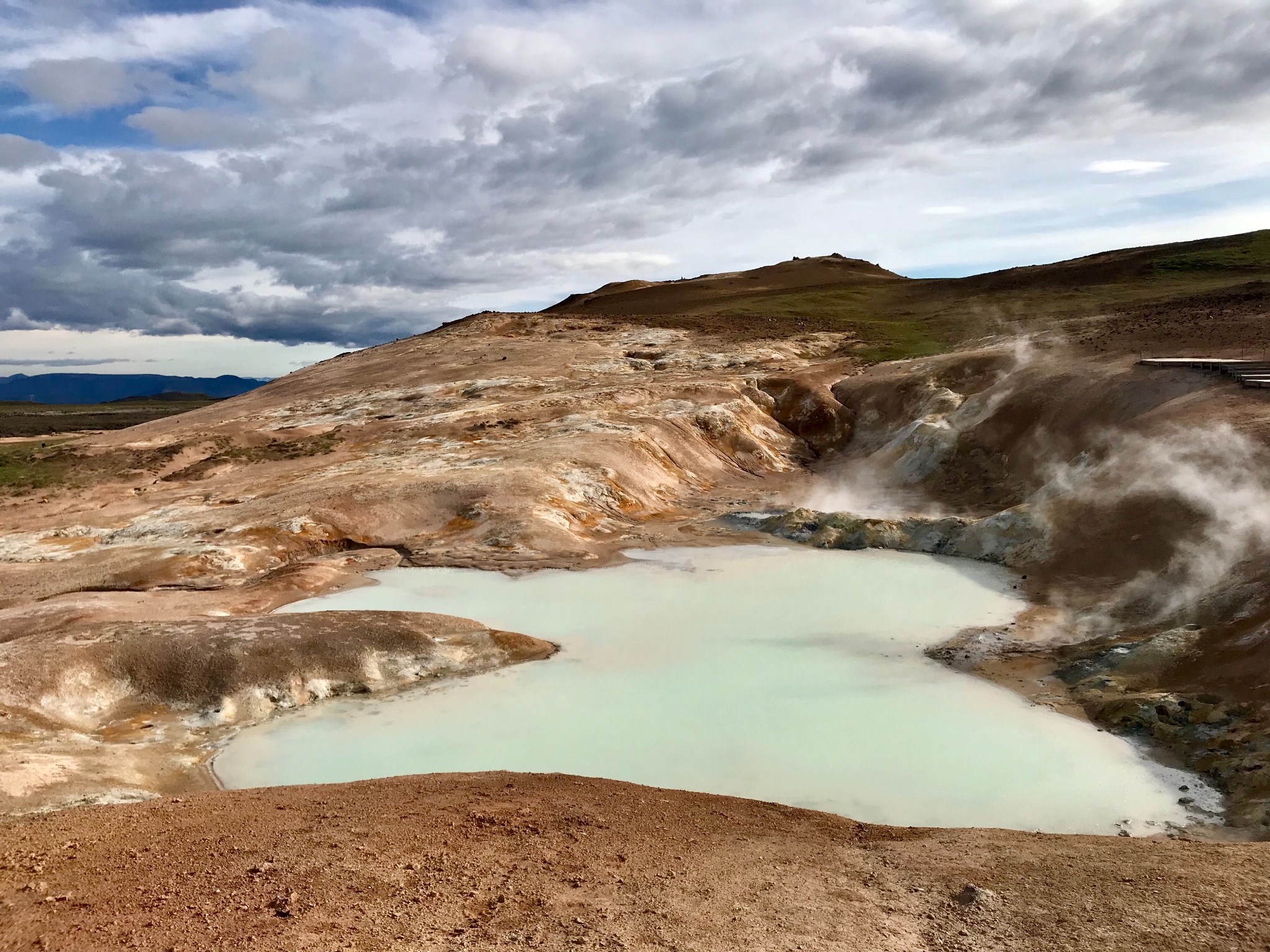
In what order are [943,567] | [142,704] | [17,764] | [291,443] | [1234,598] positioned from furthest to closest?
[291,443], [943,567], [1234,598], [142,704], [17,764]

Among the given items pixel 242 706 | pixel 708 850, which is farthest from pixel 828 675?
pixel 242 706

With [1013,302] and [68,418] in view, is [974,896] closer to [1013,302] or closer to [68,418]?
[1013,302]

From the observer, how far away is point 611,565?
22.0 metres

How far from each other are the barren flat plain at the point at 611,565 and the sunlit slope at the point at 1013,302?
0.67 metres

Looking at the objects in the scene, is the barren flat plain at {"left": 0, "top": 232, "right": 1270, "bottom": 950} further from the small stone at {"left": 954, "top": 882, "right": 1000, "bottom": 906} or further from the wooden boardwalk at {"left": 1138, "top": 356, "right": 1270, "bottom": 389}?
the wooden boardwalk at {"left": 1138, "top": 356, "right": 1270, "bottom": 389}

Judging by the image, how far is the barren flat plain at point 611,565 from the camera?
7281 millimetres

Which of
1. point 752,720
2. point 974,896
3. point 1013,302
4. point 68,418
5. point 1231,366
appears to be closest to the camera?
point 974,896

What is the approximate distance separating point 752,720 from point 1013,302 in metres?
51.1

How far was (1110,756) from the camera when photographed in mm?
11906

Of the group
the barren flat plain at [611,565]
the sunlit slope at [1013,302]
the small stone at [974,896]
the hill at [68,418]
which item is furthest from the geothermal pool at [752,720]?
the hill at [68,418]

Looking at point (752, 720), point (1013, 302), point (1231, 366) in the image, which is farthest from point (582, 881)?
point (1013, 302)

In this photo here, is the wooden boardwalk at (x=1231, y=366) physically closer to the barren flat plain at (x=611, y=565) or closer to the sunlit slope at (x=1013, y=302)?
the barren flat plain at (x=611, y=565)

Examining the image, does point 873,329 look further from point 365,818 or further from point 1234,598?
point 365,818

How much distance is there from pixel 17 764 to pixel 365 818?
511 centimetres
